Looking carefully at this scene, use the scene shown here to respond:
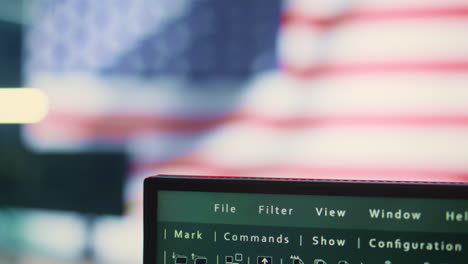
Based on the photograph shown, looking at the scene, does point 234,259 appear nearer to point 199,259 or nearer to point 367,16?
point 199,259

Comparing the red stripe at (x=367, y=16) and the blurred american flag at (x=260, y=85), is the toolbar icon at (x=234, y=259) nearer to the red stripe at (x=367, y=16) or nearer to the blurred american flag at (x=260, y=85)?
the blurred american flag at (x=260, y=85)

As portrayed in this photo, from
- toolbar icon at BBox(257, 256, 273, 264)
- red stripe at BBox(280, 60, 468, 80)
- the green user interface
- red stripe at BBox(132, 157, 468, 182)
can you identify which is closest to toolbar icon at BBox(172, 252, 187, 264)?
the green user interface

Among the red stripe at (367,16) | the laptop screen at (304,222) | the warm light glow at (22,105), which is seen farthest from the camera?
the warm light glow at (22,105)

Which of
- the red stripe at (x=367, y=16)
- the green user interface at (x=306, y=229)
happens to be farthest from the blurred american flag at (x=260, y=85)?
the green user interface at (x=306, y=229)

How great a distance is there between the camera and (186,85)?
89cm

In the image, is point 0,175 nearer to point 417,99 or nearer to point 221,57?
point 221,57

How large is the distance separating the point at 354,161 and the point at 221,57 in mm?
354

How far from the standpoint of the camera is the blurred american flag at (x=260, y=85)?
0.80 metres

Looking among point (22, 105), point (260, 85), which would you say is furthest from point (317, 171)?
point (22, 105)

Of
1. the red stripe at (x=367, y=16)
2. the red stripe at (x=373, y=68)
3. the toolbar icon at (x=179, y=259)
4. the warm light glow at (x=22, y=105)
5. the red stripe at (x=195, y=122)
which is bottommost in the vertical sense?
the toolbar icon at (x=179, y=259)

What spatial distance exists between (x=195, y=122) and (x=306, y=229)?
0.41 meters

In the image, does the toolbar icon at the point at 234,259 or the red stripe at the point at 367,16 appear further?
the red stripe at the point at 367,16

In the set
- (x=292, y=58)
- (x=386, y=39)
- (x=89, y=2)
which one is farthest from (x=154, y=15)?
(x=386, y=39)

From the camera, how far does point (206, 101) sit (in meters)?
0.88
